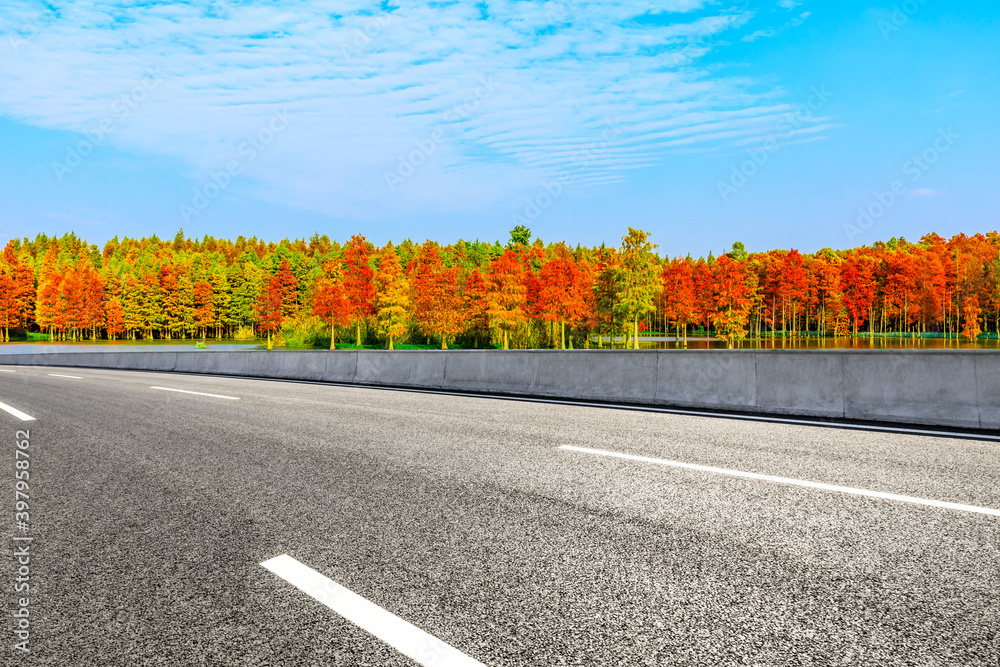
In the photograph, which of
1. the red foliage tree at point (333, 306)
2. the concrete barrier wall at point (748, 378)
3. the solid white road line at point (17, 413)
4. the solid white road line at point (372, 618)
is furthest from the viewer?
the red foliage tree at point (333, 306)

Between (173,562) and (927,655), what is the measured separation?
11.8 feet

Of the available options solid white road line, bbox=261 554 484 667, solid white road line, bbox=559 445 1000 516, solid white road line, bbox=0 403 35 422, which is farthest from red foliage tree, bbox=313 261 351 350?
solid white road line, bbox=261 554 484 667

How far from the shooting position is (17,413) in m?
10.2

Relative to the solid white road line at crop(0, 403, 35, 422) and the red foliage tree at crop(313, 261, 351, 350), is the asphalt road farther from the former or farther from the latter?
the red foliage tree at crop(313, 261, 351, 350)

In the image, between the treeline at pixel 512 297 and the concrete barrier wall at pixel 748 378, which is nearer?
the concrete barrier wall at pixel 748 378

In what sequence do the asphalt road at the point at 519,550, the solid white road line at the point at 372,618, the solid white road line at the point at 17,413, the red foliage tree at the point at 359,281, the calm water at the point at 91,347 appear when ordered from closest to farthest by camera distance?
the solid white road line at the point at 372,618 → the asphalt road at the point at 519,550 → the solid white road line at the point at 17,413 → the calm water at the point at 91,347 → the red foliage tree at the point at 359,281

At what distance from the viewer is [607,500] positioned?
4.48 meters

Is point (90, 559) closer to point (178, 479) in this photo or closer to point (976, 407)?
point (178, 479)

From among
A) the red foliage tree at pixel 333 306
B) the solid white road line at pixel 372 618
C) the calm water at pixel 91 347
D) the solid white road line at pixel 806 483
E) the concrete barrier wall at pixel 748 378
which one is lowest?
the calm water at pixel 91 347

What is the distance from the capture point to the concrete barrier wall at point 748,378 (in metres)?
7.89

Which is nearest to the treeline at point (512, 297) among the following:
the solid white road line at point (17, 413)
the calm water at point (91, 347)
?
the calm water at point (91, 347)

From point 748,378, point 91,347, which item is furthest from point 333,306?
point 748,378

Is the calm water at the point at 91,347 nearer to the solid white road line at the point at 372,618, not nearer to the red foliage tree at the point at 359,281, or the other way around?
the red foliage tree at the point at 359,281

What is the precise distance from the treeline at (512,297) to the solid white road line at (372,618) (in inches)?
2204
